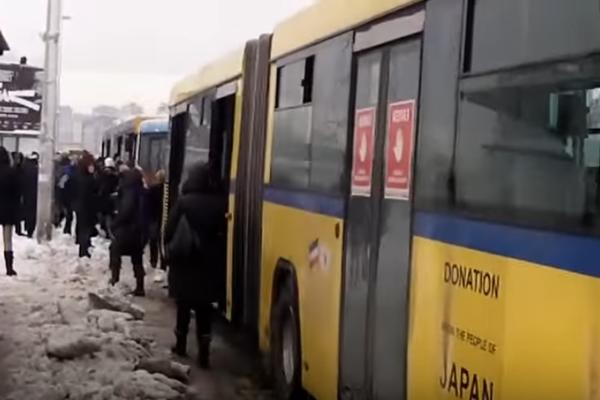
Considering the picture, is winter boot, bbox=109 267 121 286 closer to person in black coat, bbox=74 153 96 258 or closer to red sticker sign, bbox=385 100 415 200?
person in black coat, bbox=74 153 96 258

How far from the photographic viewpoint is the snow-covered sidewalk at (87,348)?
34.8 ft

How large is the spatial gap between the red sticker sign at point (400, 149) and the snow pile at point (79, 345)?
4.03 metres

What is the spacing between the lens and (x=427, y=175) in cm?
640

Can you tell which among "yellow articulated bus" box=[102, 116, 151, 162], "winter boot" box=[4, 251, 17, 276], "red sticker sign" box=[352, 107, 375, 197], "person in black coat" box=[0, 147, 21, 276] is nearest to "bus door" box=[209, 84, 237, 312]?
"red sticker sign" box=[352, 107, 375, 197]

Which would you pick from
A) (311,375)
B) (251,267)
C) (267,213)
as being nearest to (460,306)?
(311,375)

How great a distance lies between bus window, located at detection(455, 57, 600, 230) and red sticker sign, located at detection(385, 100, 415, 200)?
2.54ft

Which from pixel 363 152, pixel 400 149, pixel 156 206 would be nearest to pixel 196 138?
pixel 156 206

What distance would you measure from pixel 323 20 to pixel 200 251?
3.57 m

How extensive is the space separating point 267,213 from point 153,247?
1132cm

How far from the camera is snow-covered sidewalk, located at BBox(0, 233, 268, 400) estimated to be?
10.6 m

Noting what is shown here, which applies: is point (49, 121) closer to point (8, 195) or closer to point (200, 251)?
point (8, 195)

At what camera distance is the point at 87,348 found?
12125 millimetres

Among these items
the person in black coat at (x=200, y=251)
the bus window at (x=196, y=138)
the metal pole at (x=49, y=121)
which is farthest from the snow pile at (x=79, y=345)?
the metal pole at (x=49, y=121)

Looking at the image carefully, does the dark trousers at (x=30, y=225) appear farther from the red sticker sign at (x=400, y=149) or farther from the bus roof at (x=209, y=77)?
the red sticker sign at (x=400, y=149)
